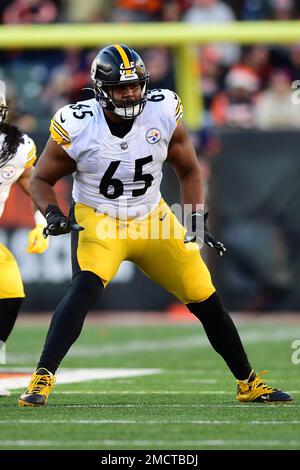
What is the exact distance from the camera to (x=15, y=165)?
5875mm

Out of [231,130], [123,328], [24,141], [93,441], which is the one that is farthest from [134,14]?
[93,441]

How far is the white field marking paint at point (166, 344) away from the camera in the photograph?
8.57m

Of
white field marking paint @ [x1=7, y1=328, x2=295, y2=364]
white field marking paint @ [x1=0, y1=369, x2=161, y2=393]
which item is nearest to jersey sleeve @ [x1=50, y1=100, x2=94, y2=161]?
white field marking paint @ [x1=0, y1=369, x2=161, y2=393]

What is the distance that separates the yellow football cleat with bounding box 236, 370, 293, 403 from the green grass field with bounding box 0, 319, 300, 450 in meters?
0.06

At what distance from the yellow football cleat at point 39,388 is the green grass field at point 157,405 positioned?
0.20 feet

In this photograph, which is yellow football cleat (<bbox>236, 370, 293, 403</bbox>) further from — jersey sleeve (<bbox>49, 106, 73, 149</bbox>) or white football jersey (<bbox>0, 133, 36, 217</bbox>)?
white football jersey (<bbox>0, 133, 36, 217</bbox>)

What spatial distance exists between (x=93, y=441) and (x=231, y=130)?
726 centimetres

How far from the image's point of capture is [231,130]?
1124cm

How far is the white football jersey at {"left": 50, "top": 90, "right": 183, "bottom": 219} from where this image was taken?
5.31 meters

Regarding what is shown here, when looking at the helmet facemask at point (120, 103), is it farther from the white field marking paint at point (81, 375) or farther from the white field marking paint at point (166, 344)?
the white field marking paint at point (166, 344)

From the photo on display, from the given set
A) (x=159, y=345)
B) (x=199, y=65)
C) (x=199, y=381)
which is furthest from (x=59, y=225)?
(x=199, y=65)

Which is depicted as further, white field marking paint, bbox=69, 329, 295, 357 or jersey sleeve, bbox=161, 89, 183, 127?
white field marking paint, bbox=69, 329, 295, 357

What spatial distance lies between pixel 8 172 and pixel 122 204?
0.73 meters

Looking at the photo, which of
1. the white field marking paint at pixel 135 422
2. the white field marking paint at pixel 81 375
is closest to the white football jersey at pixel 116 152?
the white field marking paint at pixel 135 422
